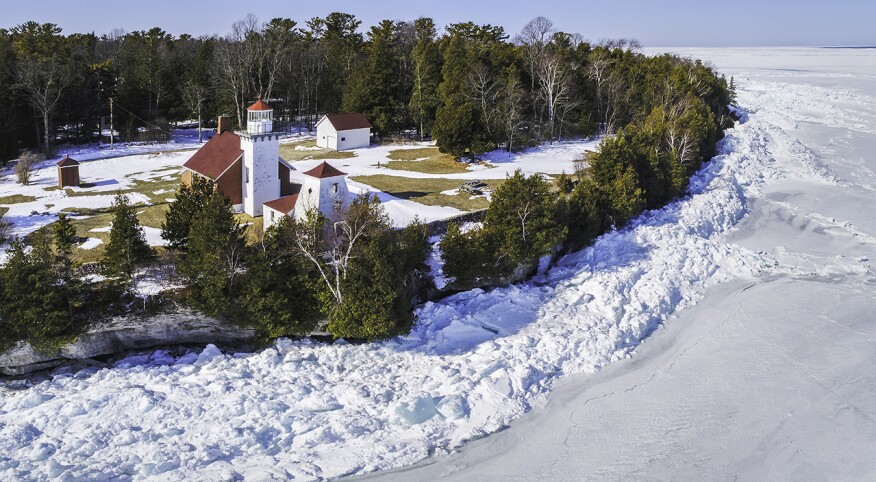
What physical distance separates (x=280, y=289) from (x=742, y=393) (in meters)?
14.5

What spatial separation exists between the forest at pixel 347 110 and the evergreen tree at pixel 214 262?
0.17ft

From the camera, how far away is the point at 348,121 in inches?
1876

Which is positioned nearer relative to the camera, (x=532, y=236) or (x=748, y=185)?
(x=532, y=236)

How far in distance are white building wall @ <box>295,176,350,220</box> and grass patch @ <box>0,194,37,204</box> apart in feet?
50.4

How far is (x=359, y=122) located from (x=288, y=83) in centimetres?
1102

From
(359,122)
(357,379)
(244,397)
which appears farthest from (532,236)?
(359,122)

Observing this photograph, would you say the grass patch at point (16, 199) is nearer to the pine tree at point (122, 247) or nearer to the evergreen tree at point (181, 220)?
the evergreen tree at point (181, 220)

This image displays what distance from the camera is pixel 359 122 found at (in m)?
48.3

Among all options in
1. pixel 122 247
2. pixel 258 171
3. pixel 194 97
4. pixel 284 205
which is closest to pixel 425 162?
pixel 258 171

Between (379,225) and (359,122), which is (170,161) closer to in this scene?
(359,122)

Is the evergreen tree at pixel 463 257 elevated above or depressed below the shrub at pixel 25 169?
below

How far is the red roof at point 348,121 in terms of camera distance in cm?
4672

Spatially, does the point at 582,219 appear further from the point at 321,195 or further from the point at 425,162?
the point at 425,162

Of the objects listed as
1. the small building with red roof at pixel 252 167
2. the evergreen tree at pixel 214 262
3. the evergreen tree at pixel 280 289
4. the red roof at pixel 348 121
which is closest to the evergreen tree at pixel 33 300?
the evergreen tree at pixel 214 262
